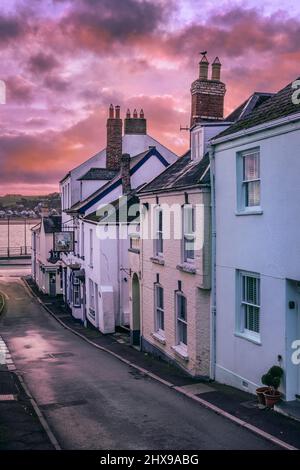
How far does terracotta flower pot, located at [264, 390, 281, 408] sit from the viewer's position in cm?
1380

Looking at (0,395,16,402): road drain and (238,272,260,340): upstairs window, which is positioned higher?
(238,272,260,340): upstairs window

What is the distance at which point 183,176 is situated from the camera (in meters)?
21.3

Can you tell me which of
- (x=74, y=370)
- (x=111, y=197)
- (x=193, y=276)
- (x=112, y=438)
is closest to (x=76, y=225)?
(x=111, y=197)

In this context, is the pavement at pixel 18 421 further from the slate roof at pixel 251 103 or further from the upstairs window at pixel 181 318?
the slate roof at pixel 251 103

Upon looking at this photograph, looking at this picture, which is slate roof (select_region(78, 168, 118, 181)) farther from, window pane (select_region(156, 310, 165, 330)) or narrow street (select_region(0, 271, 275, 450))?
window pane (select_region(156, 310, 165, 330))

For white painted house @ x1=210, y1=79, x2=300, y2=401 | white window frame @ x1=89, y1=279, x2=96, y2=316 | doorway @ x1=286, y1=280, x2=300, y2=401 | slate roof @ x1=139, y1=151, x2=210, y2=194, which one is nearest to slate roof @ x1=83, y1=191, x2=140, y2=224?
white window frame @ x1=89, y1=279, x2=96, y2=316

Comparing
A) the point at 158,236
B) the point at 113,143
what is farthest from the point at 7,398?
the point at 113,143

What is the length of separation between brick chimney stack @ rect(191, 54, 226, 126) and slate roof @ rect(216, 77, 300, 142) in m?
7.03

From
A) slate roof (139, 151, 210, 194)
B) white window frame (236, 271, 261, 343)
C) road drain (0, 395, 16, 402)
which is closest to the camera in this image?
white window frame (236, 271, 261, 343)

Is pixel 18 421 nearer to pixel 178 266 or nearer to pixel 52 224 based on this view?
pixel 178 266

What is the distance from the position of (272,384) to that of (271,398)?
35 cm

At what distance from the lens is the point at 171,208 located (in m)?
21.5

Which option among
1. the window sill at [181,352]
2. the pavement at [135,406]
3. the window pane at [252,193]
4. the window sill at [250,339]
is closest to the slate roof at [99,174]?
the pavement at [135,406]
